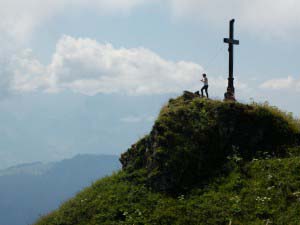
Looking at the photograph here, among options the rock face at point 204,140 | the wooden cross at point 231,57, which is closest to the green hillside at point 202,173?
the rock face at point 204,140

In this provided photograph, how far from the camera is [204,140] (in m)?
27.5

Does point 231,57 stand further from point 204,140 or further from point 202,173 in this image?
point 202,173

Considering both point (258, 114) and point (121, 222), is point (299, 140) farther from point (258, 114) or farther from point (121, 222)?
point (121, 222)

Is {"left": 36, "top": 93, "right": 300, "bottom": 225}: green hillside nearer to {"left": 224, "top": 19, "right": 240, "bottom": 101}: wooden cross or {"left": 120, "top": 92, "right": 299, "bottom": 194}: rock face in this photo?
{"left": 120, "top": 92, "right": 299, "bottom": 194}: rock face

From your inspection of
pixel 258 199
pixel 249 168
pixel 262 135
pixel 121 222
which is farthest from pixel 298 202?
pixel 121 222

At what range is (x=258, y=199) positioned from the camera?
2261cm

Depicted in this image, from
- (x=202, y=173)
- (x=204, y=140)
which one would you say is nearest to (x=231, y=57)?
(x=204, y=140)

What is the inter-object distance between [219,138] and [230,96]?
14.0 feet

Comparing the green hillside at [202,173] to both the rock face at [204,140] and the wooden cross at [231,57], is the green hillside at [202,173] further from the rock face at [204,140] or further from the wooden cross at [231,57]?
the wooden cross at [231,57]

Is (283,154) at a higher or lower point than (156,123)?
lower

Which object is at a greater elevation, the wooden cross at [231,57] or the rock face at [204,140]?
the wooden cross at [231,57]

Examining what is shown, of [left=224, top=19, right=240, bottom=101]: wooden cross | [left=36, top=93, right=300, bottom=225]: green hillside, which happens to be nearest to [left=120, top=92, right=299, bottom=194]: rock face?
[left=36, top=93, right=300, bottom=225]: green hillside

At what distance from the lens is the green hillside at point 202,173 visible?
22875 millimetres

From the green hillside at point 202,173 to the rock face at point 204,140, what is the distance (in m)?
0.06
